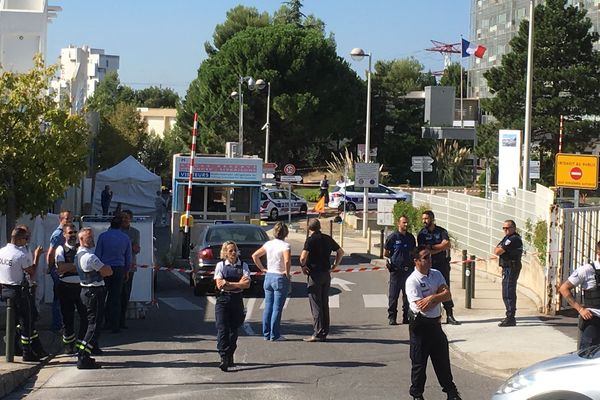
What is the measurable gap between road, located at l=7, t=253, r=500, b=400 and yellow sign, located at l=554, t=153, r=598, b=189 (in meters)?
4.12

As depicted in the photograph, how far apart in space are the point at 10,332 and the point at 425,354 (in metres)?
5.04

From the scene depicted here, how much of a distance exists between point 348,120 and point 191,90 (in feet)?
41.9

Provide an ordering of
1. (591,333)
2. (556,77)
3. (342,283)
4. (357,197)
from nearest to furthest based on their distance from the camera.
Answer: (591,333) < (342,283) < (357,197) < (556,77)

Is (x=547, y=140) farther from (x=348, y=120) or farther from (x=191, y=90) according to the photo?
(x=191, y=90)

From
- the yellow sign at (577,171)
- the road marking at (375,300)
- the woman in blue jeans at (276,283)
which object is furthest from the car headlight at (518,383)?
the road marking at (375,300)

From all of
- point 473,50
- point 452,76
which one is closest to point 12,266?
point 473,50

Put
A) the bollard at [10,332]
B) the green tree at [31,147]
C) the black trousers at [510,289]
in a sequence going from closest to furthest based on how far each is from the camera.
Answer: the bollard at [10,332] < the green tree at [31,147] < the black trousers at [510,289]

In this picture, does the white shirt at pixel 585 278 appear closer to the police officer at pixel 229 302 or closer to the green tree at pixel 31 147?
the police officer at pixel 229 302

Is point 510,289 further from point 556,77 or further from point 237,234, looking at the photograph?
point 556,77

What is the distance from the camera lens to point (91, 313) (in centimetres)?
1118

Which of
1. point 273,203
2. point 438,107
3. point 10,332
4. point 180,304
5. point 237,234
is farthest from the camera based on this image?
point 438,107

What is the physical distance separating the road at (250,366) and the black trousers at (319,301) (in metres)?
0.27

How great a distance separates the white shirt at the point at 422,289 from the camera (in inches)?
359

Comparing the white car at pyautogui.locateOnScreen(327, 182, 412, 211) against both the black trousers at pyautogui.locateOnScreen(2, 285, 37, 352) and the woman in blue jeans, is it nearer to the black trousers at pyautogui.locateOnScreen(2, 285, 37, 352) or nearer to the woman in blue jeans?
the woman in blue jeans
